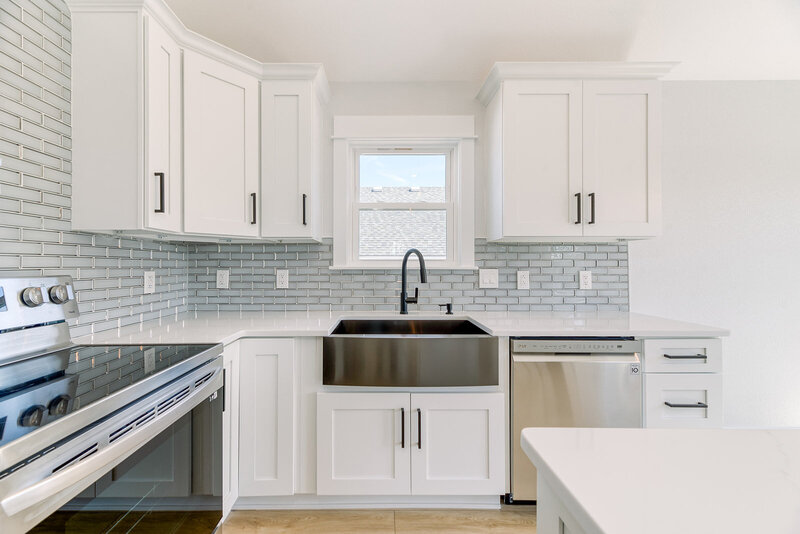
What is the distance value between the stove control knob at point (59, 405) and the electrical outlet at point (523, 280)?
2.22 metres

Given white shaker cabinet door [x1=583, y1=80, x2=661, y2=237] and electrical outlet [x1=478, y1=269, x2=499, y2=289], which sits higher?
white shaker cabinet door [x1=583, y1=80, x2=661, y2=237]

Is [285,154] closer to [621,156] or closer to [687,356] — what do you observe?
[621,156]

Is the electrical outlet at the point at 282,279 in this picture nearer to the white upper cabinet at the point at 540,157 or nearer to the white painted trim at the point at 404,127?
the white painted trim at the point at 404,127

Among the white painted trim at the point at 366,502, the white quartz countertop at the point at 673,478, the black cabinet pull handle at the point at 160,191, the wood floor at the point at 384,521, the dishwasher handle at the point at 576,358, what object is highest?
the black cabinet pull handle at the point at 160,191

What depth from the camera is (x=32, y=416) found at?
2.72ft

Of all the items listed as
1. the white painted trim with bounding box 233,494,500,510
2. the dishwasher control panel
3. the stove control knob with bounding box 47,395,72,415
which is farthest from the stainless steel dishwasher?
the stove control knob with bounding box 47,395,72,415

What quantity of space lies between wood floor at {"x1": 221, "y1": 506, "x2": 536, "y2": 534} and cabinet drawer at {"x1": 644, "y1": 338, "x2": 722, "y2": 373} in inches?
34.6

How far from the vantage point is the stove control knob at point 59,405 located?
86 cm

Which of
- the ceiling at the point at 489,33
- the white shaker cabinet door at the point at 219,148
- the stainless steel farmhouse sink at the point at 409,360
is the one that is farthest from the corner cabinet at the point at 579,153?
the white shaker cabinet door at the point at 219,148

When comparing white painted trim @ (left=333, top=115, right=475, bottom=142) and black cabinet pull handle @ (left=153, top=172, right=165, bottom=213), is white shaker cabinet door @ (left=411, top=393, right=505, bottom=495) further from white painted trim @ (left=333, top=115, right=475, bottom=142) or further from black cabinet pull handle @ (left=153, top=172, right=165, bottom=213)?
white painted trim @ (left=333, top=115, right=475, bottom=142)

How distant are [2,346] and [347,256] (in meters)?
1.63

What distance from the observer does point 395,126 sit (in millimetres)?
2559

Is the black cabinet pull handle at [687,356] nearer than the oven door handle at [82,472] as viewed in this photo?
No

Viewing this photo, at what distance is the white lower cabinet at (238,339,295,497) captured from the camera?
6.03 ft
